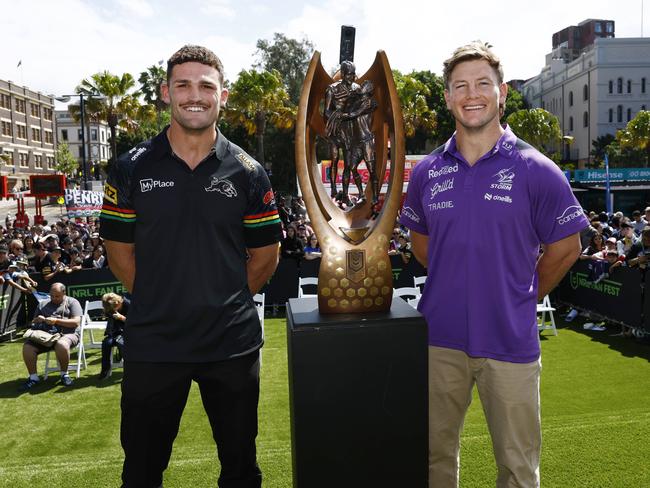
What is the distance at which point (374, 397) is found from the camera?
2600 millimetres

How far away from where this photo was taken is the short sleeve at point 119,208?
8.05ft

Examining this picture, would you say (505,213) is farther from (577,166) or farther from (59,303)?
(577,166)

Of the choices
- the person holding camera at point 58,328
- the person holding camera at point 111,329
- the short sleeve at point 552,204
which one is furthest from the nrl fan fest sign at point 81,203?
the short sleeve at point 552,204

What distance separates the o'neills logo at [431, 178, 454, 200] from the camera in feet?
8.57

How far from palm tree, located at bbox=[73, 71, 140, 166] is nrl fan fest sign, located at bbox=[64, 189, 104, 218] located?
870 centimetres

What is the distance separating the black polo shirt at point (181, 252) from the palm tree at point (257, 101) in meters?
24.9

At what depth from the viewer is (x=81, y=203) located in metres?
18.8

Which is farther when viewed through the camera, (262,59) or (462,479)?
(262,59)

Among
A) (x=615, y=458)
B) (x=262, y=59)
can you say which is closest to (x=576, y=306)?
(x=615, y=458)

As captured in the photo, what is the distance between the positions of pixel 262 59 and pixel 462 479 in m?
35.8

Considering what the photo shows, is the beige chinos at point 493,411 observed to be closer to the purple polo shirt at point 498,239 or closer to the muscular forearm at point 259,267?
the purple polo shirt at point 498,239

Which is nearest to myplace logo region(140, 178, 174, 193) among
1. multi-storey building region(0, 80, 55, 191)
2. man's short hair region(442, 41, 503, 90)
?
man's short hair region(442, 41, 503, 90)

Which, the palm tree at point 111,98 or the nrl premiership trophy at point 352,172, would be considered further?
the palm tree at point 111,98

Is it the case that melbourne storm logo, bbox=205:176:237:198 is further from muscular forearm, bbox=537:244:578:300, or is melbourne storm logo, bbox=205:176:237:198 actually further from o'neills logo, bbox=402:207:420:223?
muscular forearm, bbox=537:244:578:300
